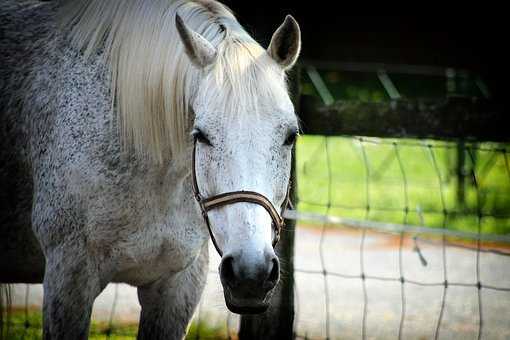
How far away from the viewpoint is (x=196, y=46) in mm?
2518

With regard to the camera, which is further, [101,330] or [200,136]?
[101,330]

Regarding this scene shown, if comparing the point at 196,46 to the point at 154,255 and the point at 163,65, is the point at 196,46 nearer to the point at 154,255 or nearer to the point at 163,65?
the point at 163,65

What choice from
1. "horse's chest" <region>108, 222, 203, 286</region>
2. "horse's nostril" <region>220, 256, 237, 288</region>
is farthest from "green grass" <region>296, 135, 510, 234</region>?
"horse's nostril" <region>220, 256, 237, 288</region>

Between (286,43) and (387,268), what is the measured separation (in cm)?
424

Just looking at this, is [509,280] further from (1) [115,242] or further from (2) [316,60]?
(2) [316,60]

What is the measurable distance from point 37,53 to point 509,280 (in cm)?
436

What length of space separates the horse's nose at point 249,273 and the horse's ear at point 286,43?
2.42 feet

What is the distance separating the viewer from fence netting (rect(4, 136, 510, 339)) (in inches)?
176

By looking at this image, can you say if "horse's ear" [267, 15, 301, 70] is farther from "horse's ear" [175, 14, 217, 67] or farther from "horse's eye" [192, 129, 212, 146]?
"horse's eye" [192, 129, 212, 146]

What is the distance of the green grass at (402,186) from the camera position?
795 cm

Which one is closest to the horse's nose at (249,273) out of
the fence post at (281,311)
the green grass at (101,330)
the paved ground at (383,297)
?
the fence post at (281,311)

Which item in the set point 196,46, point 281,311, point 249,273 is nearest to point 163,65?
point 196,46

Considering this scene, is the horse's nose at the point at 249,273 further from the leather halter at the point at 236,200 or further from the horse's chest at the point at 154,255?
the horse's chest at the point at 154,255

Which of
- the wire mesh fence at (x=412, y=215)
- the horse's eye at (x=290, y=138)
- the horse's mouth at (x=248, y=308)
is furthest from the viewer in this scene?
the wire mesh fence at (x=412, y=215)
